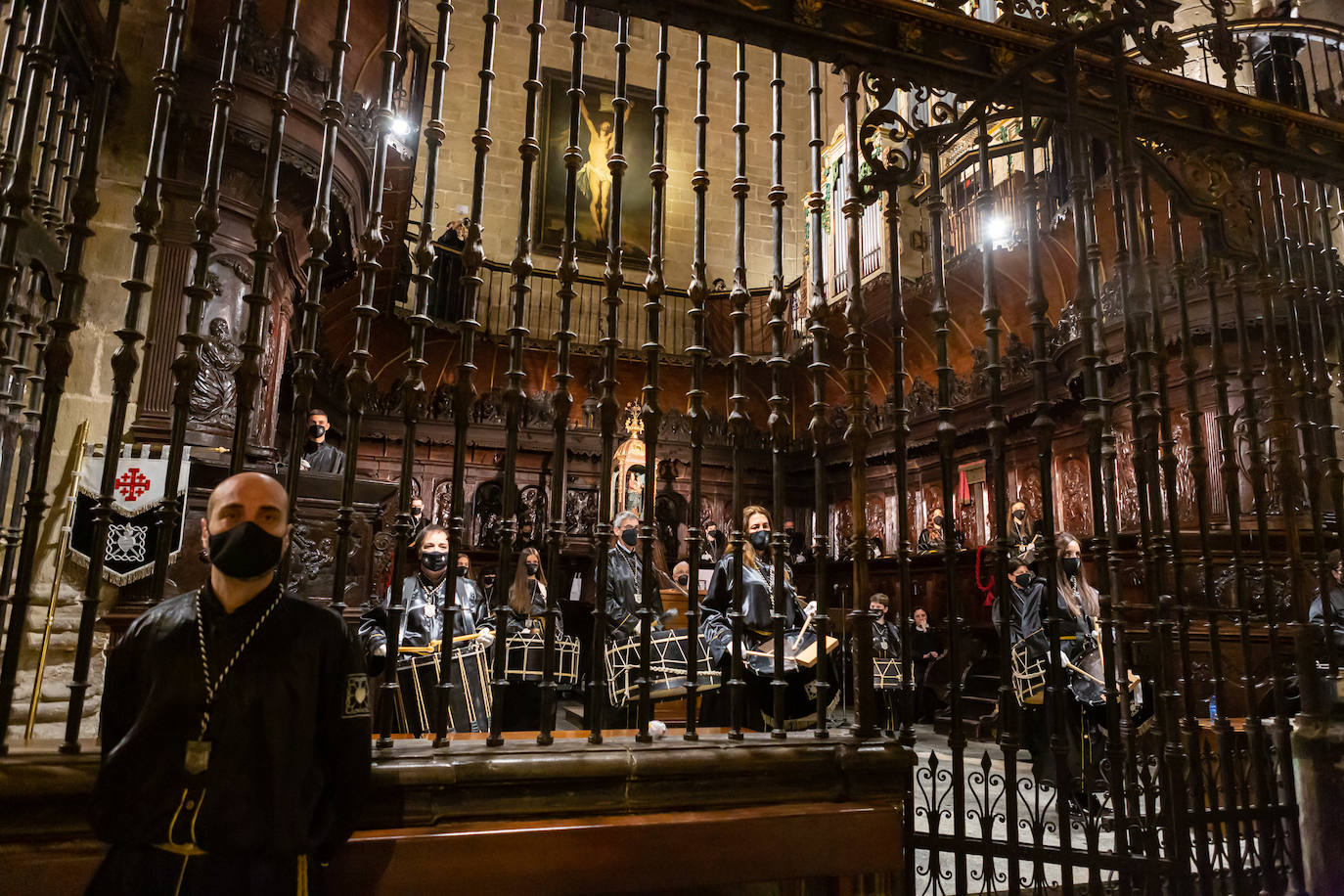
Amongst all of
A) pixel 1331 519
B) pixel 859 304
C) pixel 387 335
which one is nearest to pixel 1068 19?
pixel 859 304

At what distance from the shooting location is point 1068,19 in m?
3.18

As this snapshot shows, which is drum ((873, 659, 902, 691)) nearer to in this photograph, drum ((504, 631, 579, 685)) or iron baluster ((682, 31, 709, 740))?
drum ((504, 631, 579, 685))

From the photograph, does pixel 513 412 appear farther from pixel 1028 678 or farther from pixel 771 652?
pixel 1028 678

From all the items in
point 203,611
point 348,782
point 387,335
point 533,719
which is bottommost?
point 533,719

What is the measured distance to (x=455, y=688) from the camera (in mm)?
5234

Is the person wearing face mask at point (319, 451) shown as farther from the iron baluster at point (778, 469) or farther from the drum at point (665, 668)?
the iron baluster at point (778, 469)

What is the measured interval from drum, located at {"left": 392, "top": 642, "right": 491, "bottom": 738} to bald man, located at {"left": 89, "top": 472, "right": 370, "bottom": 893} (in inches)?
122

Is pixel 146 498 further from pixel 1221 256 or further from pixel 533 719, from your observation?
pixel 1221 256

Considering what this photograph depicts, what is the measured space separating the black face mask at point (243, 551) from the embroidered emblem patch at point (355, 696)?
11.8 inches

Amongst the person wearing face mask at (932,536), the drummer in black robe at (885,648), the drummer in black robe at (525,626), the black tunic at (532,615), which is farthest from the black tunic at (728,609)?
the person wearing face mask at (932,536)

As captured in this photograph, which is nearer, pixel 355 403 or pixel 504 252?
pixel 355 403

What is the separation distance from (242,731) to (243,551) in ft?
1.18

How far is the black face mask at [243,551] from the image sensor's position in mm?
1638

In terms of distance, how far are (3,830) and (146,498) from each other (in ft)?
9.38
